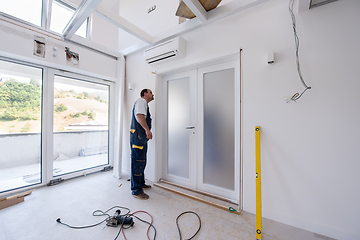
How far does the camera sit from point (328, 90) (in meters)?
1.46

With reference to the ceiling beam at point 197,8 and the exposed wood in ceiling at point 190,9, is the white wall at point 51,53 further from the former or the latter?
the ceiling beam at point 197,8

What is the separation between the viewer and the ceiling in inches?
74.4

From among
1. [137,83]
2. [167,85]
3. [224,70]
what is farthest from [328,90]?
[137,83]

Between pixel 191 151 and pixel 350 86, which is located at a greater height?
pixel 350 86

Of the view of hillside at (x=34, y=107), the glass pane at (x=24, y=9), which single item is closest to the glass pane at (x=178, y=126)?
the view of hillside at (x=34, y=107)

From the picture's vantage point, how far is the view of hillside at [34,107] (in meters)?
2.25

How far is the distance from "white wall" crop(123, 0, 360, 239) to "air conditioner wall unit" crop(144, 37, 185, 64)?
807mm

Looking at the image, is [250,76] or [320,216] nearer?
[320,216]

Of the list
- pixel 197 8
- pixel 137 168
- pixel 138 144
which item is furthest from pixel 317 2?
pixel 137 168

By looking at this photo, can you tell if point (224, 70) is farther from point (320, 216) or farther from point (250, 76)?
point (320, 216)

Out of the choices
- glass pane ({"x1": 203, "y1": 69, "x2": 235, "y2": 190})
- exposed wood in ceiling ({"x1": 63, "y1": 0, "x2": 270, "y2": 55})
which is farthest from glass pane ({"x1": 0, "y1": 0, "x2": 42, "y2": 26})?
glass pane ({"x1": 203, "y1": 69, "x2": 235, "y2": 190})

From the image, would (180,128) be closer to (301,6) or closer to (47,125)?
(301,6)

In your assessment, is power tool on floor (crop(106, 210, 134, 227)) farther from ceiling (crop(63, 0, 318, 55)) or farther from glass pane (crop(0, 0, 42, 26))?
glass pane (crop(0, 0, 42, 26))

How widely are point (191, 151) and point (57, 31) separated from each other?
10.6ft
